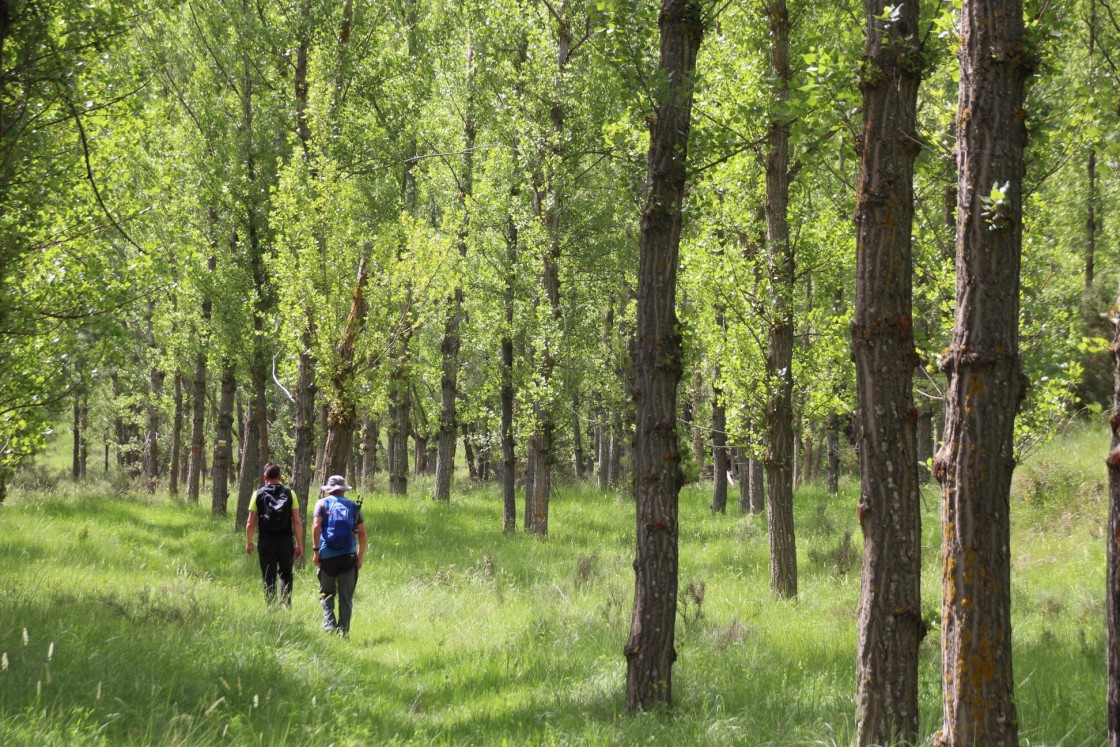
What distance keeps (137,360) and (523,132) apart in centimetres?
2299

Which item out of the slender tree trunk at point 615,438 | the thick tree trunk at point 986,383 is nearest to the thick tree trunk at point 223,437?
the slender tree trunk at point 615,438

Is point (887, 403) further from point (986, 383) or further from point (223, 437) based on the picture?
point (223, 437)

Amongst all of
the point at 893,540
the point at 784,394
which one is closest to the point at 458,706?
the point at 893,540

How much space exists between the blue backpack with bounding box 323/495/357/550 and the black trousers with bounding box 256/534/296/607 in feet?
4.44

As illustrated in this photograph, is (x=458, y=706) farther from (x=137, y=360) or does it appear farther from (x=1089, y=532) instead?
(x=137, y=360)

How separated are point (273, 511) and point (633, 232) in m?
12.5

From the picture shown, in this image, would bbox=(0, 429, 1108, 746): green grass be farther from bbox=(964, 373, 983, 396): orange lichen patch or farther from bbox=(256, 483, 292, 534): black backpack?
bbox=(964, 373, 983, 396): orange lichen patch

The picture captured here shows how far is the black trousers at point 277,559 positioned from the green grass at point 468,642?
→ 251mm

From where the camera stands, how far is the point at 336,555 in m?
9.42

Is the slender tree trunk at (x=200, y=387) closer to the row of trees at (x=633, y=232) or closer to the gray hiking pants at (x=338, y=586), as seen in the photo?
the row of trees at (x=633, y=232)

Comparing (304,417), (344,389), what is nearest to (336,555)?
(344,389)

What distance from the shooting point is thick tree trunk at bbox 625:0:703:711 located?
6406 mm

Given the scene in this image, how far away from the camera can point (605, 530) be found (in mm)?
19531

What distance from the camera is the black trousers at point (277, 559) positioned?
1055 cm
